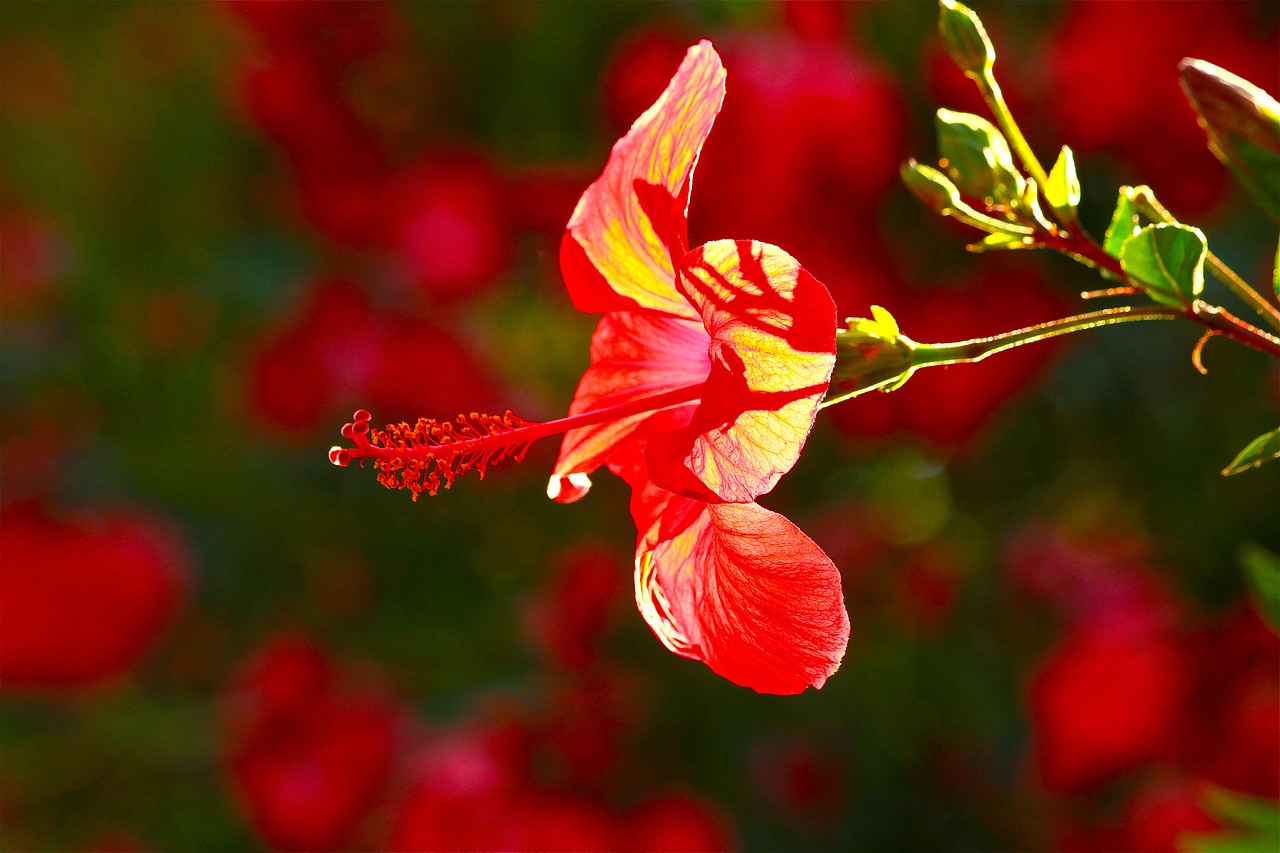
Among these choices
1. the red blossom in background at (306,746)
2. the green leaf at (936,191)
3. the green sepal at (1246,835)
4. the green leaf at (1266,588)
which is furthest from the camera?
the red blossom in background at (306,746)

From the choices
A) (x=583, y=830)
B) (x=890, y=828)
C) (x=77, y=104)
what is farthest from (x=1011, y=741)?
(x=77, y=104)

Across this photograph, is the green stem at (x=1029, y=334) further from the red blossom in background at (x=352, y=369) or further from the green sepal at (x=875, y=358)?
the red blossom in background at (x=352, y=369)

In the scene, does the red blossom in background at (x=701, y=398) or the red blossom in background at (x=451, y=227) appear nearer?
the red blossom in background at (x=701, y=398)

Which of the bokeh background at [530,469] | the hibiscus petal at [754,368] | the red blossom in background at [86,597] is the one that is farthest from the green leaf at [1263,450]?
the red blossom in background at [86,597]

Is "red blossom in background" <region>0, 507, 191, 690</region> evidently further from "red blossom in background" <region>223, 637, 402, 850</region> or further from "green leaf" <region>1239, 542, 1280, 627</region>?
"green leaf" <region>1239, 542, 1280, 627</region>

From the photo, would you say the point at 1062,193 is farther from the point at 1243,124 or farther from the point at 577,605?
the point at 577,605

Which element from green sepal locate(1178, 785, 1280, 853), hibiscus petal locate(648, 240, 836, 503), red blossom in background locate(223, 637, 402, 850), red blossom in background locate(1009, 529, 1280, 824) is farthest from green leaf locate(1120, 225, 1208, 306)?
red blossom in background locate(223, 637, 402, 850)

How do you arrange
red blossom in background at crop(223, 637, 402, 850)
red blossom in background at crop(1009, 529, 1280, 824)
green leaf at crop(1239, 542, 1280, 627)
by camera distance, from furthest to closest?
red blossom in background at crop(223, 637, 402, 850) < red blossom in background at crop(1009, 529, 1280, 824) < green leaf at crop(1239, 542, 1280, 627)

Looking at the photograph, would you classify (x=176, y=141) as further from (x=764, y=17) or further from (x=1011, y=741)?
(x=1011, y=741)
